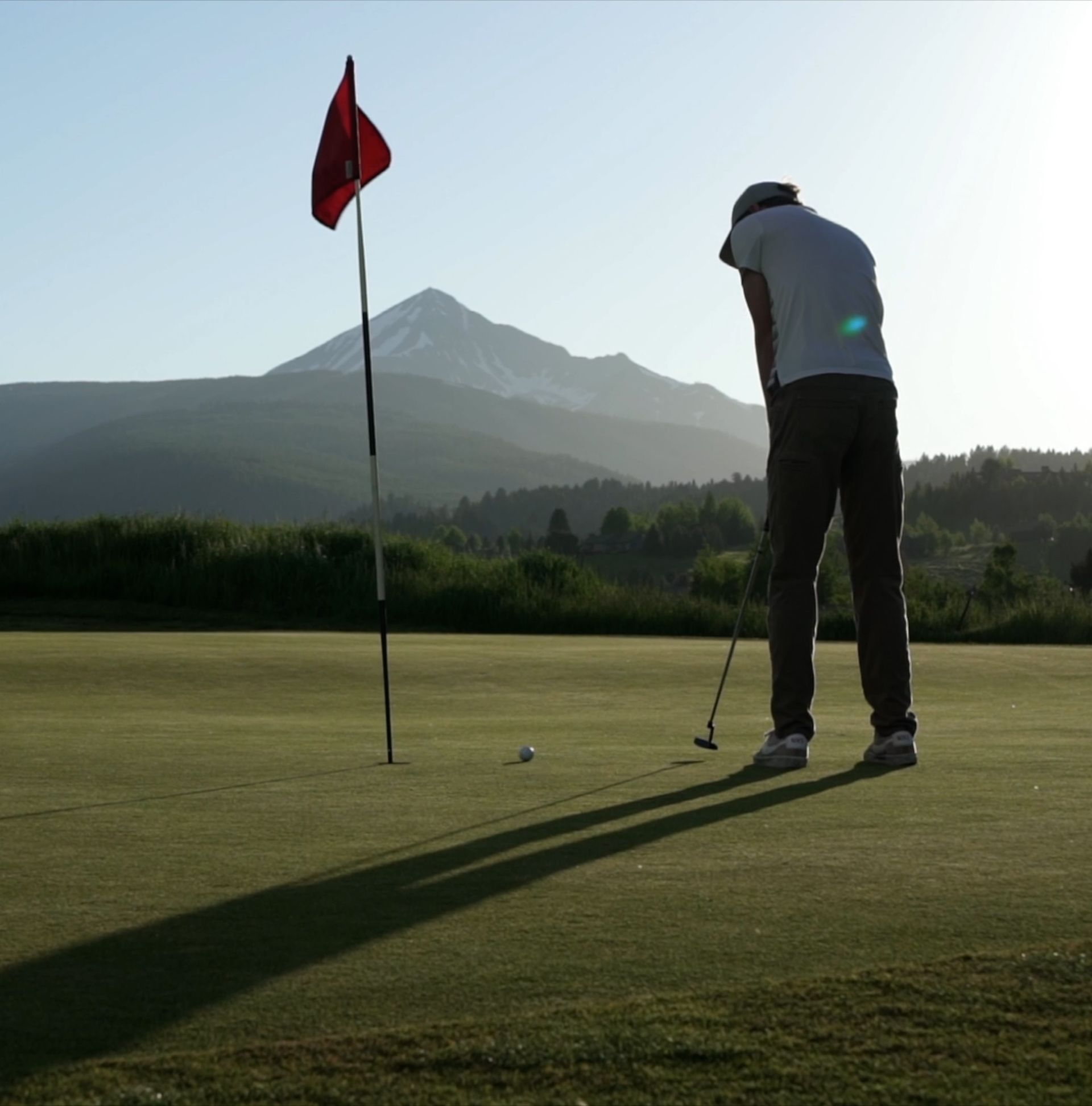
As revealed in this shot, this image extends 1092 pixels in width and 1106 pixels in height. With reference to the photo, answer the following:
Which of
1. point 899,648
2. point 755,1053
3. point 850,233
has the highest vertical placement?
point 850,233

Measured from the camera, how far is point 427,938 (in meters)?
2.97

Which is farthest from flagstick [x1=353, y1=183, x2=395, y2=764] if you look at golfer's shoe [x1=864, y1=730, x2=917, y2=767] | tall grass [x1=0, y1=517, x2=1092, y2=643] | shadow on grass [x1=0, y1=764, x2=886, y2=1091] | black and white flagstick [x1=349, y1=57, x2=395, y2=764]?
tall grass [x1=0, y1=517, x2=1092, y2=643]

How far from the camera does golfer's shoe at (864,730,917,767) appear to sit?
556 cm

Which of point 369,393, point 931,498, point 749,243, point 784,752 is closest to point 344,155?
point 369,393

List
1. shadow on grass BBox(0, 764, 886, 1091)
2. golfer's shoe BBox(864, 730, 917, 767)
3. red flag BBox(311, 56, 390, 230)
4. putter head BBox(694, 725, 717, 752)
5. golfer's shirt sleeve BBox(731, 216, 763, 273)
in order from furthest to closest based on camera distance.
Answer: red flag BBox(311, 56, 390, 230), putter head BBox(694, 725, 717, 752), golfer's shirt sleeve BBox(731, 216, 763, 273), golfer's shoe BBox(864, 730, 917, 767), shadow on grass BBox(0, 764, 886, 1091)

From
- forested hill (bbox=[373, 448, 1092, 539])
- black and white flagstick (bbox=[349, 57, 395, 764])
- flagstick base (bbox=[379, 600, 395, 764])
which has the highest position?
forested hill (bbox=[373, 448, 1092, 539])

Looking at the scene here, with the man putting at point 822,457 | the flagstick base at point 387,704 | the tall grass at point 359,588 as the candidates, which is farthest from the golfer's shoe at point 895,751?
the tall grass at point 359,588

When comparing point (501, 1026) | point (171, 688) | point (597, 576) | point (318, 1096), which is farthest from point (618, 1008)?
point (597, 576)

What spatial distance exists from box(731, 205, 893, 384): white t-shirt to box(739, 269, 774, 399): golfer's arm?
34 mm

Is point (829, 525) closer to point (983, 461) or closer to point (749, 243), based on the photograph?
point (749, 243)

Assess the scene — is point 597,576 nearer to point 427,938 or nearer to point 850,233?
point 850,233

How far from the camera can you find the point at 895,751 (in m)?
5.61

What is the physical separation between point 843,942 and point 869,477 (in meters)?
3.18

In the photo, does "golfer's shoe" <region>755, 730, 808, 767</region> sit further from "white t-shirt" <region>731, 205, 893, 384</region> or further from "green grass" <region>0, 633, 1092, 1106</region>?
"white t-shirt" <region>731, 205, 893, 384</region>
